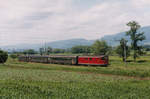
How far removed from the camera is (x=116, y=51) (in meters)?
83.1

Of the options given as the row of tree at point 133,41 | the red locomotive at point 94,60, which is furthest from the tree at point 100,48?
the red locomotive at point 94,60

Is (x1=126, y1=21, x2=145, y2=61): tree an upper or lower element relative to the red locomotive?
upper

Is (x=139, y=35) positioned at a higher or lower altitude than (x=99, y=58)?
higher

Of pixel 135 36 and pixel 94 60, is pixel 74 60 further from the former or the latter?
pixel 135 36

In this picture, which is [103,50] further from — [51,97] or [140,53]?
[51,97]

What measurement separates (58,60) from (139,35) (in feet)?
132

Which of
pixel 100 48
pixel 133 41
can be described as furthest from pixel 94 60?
pixel 100 48

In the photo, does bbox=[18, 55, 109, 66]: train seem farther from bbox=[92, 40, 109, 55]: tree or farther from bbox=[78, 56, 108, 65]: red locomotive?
bbox=[92, 40, 109, 55]: tree

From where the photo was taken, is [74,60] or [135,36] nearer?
[74,60]

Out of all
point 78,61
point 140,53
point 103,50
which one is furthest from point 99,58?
point 103,50

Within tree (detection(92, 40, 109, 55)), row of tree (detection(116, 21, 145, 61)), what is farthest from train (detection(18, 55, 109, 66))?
Answer: tree (detection(92, 40, 109, 55))

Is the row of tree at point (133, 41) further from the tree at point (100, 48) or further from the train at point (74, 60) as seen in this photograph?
the train at point (74, 60)

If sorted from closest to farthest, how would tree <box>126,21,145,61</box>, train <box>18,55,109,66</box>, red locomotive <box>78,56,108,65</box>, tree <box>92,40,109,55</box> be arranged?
red locomotive <box>78,56,108,65</box>, train <box>18,55,109,66</box>, tree <box>126,21,145,61</box>, tree <box>92,40,109,55</box>

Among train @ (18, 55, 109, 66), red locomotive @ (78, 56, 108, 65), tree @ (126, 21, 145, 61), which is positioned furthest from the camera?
tree @ (126, 21, 145, 61)
